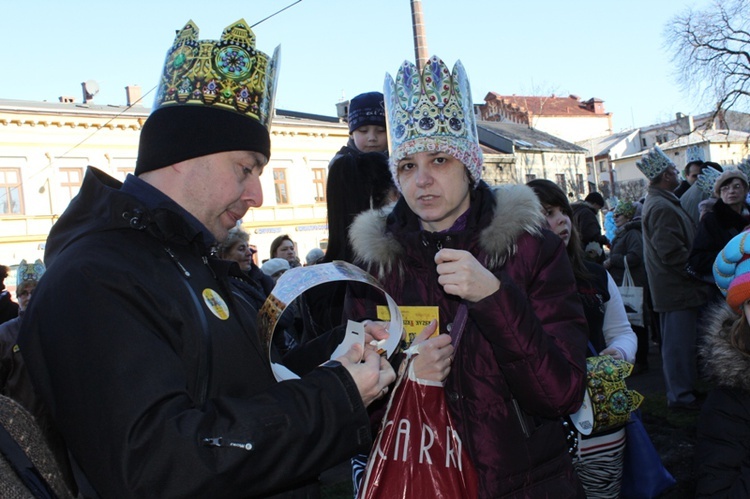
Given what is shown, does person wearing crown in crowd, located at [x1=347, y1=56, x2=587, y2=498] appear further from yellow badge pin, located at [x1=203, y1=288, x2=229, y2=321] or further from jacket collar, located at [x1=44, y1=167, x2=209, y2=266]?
jacket collar, located at [x1=44, y1=167, x2=209, y2=266]

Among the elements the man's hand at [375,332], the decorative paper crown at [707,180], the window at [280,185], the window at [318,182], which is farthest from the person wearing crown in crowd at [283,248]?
the window at [318,182]

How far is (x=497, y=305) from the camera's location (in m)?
1.96

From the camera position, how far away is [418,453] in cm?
205

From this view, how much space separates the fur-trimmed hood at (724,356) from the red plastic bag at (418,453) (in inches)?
48.1

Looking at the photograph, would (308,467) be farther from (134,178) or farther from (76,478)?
(134,178)

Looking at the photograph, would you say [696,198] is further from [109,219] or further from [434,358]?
[109,219]

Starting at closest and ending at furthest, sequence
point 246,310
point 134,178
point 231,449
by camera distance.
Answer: point 231,449 → point 134,178 → point 246,310

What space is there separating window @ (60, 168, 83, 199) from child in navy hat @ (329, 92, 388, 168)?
2701 centimetres

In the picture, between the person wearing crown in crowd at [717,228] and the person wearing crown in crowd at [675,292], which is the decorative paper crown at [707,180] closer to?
the person wearing crown in crowd at [717,228]

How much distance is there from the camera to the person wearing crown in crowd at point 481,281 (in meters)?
2.00

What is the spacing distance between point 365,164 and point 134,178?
1.66m

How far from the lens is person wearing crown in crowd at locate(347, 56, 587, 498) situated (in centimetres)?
200

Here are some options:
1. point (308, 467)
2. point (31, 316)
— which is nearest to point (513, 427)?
point (308, 467)

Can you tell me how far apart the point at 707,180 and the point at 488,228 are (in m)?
6.54
